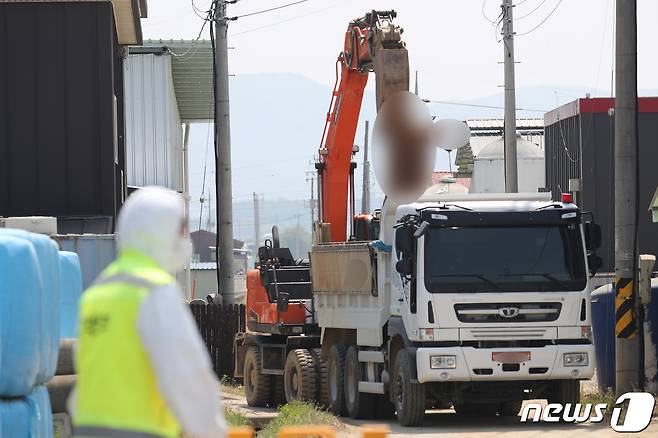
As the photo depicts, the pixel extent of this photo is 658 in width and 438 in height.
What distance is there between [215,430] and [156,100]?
125ft

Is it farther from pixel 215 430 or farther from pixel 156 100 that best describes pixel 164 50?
pixel 215 430

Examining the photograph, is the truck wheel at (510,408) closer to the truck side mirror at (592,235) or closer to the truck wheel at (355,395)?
the truck wheel at (355,395)

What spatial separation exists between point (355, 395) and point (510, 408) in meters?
2.33

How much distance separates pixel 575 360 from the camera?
1888cm

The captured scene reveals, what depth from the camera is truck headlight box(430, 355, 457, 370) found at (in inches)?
731

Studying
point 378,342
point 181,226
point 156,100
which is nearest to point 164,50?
point 156,100

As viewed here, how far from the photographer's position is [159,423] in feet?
19.1

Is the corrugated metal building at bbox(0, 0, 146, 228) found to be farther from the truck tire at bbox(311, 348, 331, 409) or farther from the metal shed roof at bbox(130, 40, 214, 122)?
the metal shed roof at bbox(130, 40, 214, 122)

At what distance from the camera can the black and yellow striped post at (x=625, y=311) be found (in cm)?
2020

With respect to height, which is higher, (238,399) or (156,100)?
(156,100)

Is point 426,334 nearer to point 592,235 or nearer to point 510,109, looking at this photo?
point 592,235

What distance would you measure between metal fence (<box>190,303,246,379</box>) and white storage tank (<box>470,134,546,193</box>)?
111 ft

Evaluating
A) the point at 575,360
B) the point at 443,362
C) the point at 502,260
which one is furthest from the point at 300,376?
the point at 575,360

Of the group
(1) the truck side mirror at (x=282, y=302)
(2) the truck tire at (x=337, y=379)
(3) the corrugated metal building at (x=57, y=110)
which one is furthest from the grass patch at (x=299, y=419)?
(3) the corrugated metal building at (x=57, y=110)
